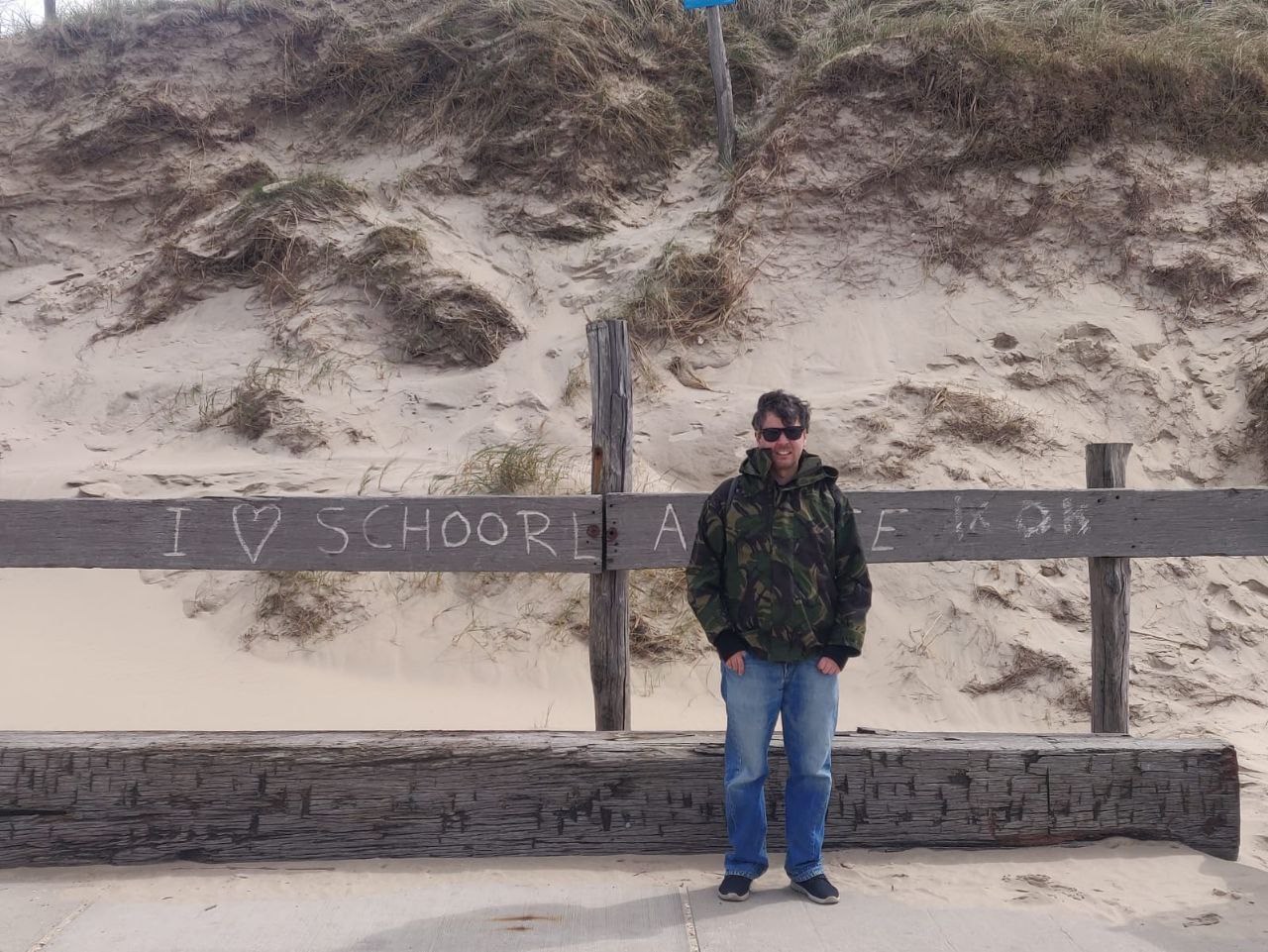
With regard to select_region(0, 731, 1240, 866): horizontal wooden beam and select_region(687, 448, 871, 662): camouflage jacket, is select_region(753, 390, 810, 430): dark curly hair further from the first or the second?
select_region(0, 731, 1240, 866): horizontal wooden beam

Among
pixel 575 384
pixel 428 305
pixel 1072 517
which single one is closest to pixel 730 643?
pixel 1072 517

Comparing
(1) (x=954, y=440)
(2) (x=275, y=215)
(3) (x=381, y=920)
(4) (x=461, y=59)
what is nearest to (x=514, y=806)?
(3) (x=381, y=920)

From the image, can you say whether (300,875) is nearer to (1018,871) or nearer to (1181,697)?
(1018,871)

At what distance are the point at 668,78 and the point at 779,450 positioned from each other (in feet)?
32.7

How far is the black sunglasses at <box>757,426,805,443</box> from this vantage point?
11.1ft

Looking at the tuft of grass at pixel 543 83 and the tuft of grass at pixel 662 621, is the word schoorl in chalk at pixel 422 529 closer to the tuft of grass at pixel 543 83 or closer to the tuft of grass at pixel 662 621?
the tuft of grass at pixel 662 621

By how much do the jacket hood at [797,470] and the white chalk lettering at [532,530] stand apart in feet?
3.29

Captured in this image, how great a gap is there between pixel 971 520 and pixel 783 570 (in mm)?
1325

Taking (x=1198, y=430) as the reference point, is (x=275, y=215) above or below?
above

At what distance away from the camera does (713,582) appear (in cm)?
343

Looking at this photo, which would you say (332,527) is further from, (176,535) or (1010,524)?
(1010,524)

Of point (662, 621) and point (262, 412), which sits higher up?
point (262, 412)

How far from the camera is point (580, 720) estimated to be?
6406mm

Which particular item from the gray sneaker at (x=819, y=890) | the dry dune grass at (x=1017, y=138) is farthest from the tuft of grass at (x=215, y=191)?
the gray sneaker at (x=819, y=890)
